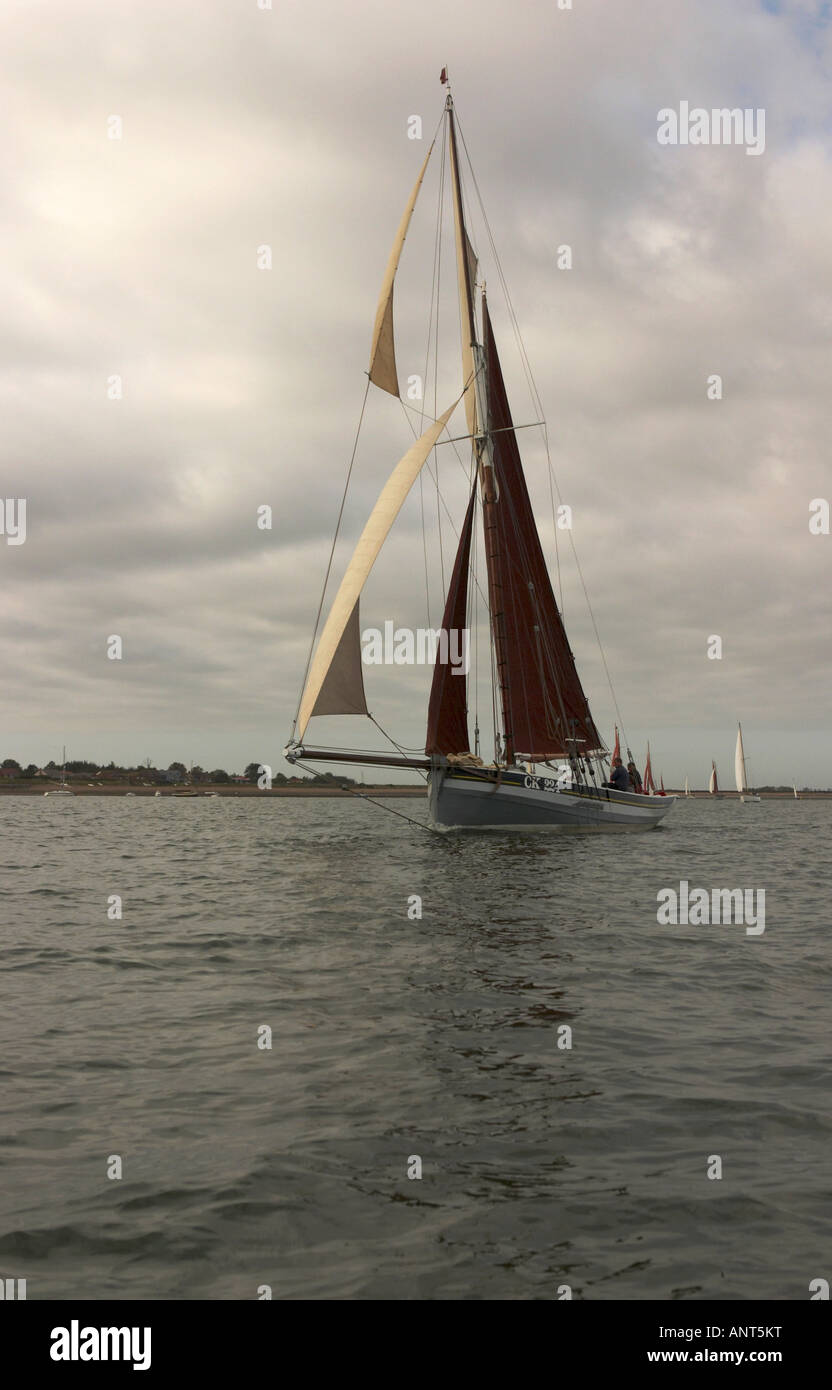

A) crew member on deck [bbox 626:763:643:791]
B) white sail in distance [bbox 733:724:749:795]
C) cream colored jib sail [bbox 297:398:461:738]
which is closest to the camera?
cream colored jib sail [bbox 297:398:461:738]

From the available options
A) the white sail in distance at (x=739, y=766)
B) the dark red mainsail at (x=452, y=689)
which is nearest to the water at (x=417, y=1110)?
the dark red mainsail at (x=452, y=689)

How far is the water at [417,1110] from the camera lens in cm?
541

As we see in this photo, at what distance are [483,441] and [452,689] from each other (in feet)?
41.2

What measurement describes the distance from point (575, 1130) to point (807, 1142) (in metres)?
1.62

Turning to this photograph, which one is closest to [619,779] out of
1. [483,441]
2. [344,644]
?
[483,441]

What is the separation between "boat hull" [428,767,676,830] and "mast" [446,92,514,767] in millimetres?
2250

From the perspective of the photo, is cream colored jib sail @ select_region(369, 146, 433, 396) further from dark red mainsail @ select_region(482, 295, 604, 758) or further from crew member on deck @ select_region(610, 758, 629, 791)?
crew member on deck @ select_region(610, 758, 629, 791)

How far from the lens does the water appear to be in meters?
5.41

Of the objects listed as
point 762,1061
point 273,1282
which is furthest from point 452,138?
point 273,1282

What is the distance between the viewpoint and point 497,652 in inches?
1689

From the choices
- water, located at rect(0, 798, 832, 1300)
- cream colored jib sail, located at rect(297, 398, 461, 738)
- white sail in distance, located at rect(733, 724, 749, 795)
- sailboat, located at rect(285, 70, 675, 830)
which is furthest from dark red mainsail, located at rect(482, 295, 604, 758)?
white sail in distance, located at rect(733, 724, 749, 795)

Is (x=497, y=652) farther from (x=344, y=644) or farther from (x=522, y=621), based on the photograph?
(x=344, y=644)
